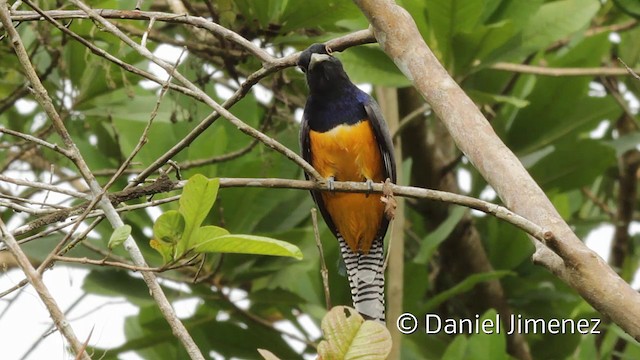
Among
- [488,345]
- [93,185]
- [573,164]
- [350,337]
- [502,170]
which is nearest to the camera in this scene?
[350,337]

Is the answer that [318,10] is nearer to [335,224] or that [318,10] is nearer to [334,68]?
[334,68]

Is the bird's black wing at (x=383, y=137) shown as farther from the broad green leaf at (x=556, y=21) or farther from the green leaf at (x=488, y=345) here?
the broad green leaf at (x=556, y=21)

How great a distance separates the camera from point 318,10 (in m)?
4.20

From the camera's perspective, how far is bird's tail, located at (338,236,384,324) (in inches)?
164

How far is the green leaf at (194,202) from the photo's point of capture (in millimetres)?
2396

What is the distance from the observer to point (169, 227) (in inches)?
94.3

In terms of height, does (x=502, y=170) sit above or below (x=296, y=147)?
below

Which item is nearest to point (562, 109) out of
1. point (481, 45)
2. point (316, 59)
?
point (481, 45)

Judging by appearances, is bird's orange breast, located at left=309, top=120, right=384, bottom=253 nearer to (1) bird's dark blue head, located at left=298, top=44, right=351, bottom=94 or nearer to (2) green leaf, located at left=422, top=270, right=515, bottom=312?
(1) bird's dark blue head, located at left=298, top=44, right=351, bottom=94

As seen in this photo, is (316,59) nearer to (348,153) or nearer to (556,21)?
(348,153)

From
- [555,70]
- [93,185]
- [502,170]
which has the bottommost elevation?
[502,170]

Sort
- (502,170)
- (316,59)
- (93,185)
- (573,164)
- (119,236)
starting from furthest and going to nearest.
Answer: (573,164)
(316,59)
(93,185)
(502,170)
(119,236)

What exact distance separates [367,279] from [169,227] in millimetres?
1973

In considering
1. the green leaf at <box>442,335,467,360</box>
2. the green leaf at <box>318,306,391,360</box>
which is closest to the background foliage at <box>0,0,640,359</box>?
the green leaf at <box>442,335,467,360</box>
